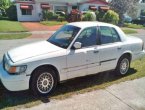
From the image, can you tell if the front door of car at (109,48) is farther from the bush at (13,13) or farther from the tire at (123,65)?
the bush at (13,13)

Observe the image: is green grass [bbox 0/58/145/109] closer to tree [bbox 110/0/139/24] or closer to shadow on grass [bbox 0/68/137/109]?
shadow on grass [bbox 0/68/137/109]

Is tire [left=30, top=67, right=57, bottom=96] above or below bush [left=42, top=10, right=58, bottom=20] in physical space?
below

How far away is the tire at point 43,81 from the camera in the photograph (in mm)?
4691

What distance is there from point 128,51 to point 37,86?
10.2 ft

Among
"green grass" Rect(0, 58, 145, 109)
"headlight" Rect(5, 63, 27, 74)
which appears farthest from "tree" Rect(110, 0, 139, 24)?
"headlight" Rect(5, 63, 27, 74)

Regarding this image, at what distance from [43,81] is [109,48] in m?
2.16

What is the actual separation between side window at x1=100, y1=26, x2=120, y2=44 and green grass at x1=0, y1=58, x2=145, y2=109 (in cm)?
116

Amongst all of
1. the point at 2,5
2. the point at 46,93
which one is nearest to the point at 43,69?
the point at 46,93

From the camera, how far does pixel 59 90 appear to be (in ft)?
17.4

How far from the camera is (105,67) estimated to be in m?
5.89

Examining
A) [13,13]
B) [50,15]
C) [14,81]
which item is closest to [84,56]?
[14,81]

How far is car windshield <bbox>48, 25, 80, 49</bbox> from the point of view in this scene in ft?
17.4

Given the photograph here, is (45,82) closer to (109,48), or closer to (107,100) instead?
(107,100)

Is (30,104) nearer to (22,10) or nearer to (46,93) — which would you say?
(46,93)
